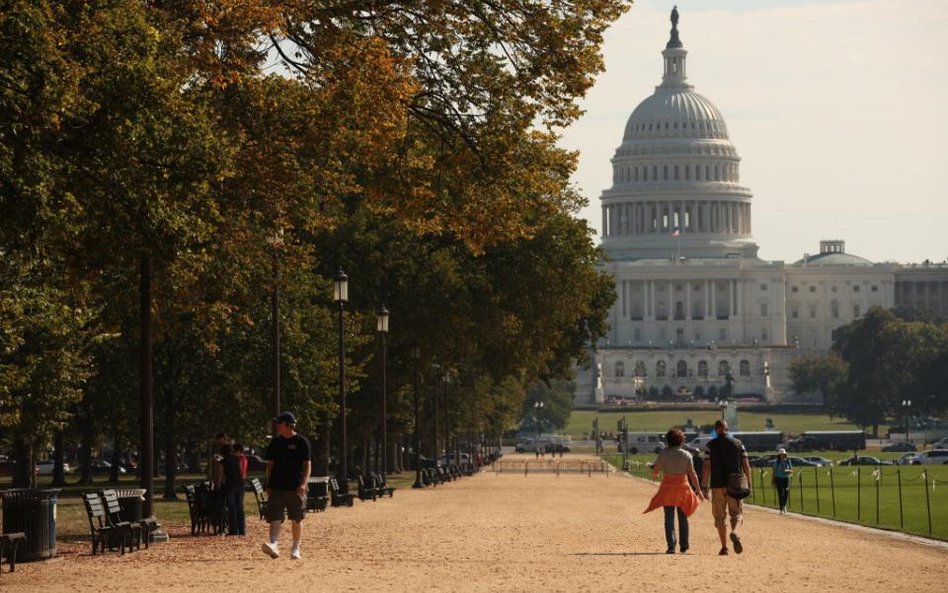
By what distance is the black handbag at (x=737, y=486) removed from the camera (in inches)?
1175

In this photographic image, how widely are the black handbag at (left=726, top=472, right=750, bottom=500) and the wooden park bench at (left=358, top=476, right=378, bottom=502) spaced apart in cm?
2902

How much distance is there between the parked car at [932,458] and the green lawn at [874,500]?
23252 millimetres

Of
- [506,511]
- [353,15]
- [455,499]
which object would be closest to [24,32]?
[353,15]

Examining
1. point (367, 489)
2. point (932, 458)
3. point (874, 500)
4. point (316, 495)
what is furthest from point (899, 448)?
point (316, 495)

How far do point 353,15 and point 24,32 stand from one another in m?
12.7

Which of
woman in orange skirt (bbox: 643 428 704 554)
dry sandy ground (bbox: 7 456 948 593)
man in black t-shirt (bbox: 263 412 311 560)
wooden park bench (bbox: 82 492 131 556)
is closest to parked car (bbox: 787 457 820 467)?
dry sandy ground (bbox: 7 456 948 593)

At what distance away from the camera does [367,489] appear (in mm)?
58594

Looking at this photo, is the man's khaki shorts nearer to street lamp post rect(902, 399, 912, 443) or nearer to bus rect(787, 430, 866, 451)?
bus rect(787, 430, 866, 451)

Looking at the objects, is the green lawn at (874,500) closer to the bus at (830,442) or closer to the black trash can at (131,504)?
the black trash can at (131,504)

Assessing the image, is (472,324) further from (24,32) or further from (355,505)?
(24,32)

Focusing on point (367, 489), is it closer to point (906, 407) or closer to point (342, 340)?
point (342, 340)

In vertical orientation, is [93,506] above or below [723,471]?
below

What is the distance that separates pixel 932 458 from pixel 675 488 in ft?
311

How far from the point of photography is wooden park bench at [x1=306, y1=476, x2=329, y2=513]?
1865 inches
